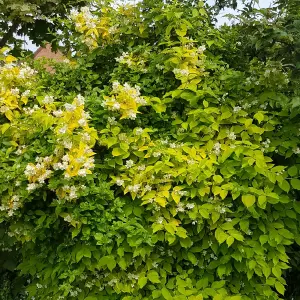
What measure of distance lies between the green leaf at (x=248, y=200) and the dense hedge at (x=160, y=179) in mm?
29

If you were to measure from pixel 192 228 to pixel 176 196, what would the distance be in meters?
0.24

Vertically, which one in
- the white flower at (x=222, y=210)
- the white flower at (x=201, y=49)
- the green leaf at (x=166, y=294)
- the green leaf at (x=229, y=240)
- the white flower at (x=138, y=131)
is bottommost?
the green leaf at (x=166, y=294)

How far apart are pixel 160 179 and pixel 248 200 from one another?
1.47ft

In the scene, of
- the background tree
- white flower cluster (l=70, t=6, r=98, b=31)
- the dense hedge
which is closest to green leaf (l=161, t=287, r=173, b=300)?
the dense hedge

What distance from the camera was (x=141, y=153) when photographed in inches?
89.7

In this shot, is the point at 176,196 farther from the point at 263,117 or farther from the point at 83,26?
the point at 83,26

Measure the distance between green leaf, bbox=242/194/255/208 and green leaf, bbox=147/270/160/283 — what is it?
0.57 metres

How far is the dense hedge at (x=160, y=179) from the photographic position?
6.90 ft

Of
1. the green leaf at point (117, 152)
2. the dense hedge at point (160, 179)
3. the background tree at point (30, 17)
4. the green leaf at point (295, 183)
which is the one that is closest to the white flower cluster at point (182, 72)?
the dense hedge at point (160, 179)

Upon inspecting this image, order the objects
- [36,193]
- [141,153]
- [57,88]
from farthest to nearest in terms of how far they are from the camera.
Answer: [57,88] → [141,153] → [36,193]

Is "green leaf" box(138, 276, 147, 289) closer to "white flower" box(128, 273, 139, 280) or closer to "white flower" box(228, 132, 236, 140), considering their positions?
"white flower" box(128, 273, 139, 280)

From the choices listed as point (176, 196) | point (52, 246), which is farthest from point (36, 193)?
point (176, 196)

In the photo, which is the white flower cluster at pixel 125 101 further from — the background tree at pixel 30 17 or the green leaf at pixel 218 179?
the background tree at pixel 30 17

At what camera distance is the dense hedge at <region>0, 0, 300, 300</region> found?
210 cm
